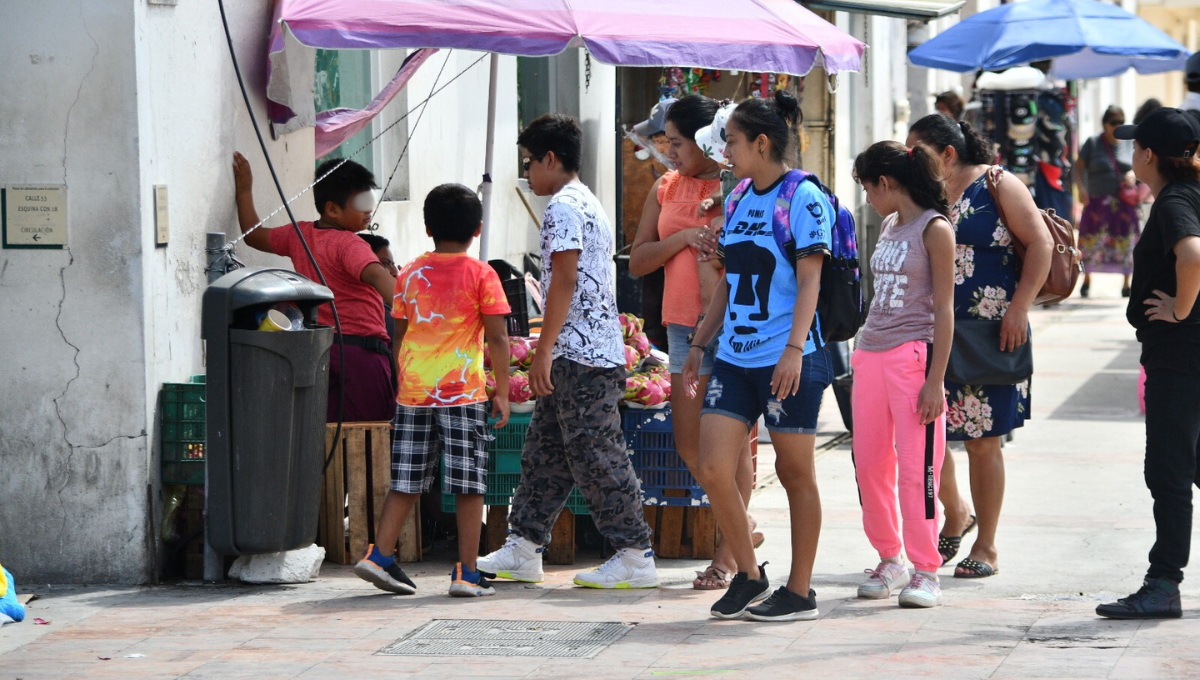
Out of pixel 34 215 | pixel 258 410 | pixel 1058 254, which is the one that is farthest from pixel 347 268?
pixel 1058 254

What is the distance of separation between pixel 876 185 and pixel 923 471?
107 centimetres

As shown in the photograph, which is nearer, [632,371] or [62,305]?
[62,305]

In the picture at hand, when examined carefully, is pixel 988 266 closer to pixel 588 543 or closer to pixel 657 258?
pixel 657 258

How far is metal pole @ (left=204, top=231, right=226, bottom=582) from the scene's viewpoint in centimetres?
652

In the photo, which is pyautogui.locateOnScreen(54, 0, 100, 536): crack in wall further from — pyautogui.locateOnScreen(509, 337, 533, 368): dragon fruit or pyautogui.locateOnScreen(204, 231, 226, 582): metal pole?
pyautogui.locateOnScreen(509, 337, 533, 368): dragon fruit

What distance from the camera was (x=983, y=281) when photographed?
22.3 feet

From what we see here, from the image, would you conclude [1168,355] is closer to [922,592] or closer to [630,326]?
[922,592]

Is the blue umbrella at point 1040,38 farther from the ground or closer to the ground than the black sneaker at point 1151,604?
A: farther from the ground

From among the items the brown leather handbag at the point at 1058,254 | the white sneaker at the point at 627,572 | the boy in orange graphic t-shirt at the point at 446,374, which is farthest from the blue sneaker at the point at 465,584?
the brown leather handbag at the point at 1058,254

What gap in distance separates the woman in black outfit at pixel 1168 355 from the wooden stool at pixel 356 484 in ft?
9.39

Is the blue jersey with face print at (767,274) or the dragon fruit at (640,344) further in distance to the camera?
the dragon fruit at (640,344)

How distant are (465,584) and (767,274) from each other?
168cm

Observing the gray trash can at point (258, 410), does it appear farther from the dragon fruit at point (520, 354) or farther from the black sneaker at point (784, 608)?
the black sneaker at point (784, 608)

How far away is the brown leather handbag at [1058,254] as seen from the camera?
675 cm
